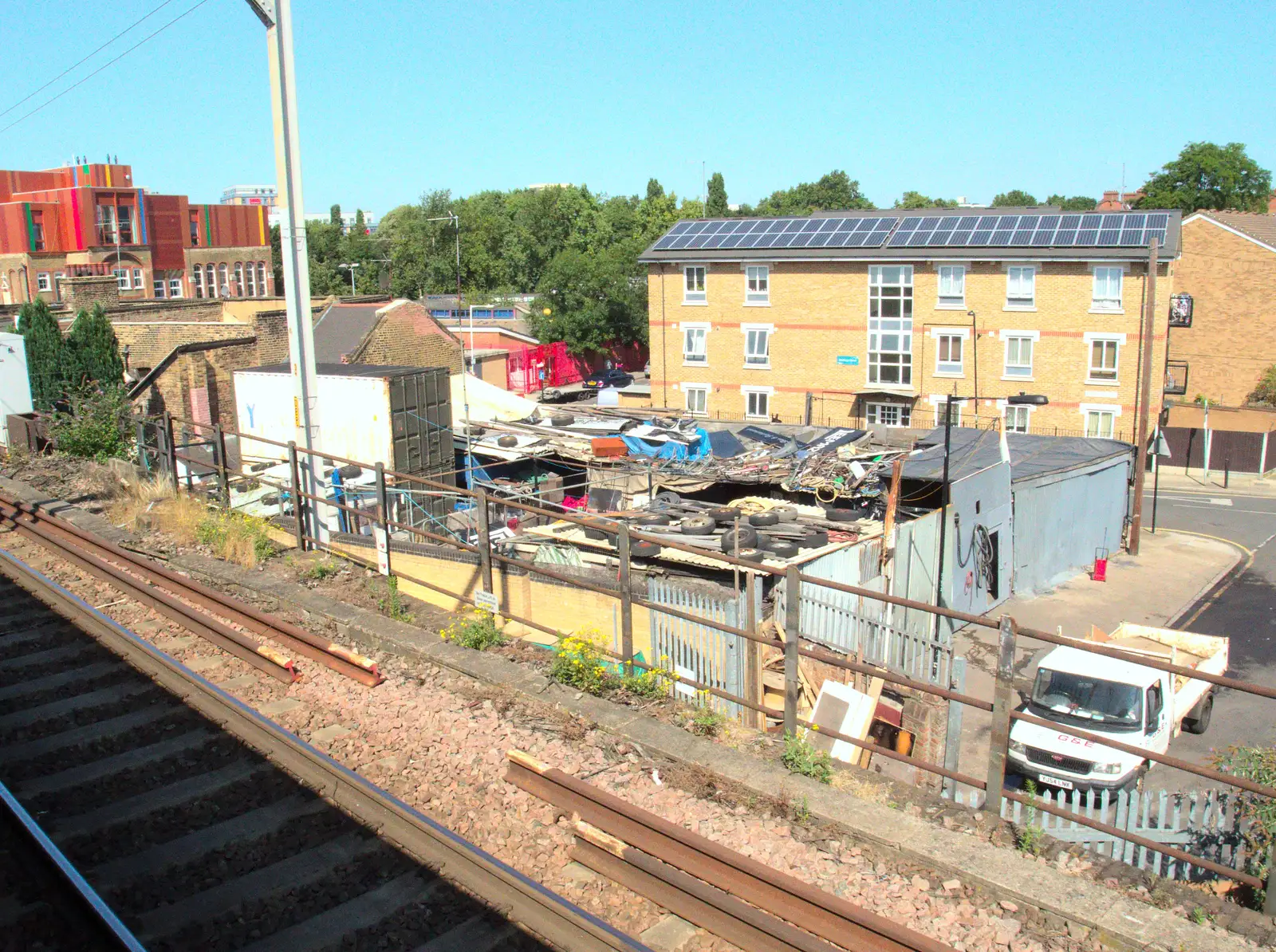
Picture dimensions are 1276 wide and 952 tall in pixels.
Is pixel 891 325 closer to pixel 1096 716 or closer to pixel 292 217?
pixel 1096 716

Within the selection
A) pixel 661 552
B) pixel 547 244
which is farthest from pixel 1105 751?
pixel 547 244

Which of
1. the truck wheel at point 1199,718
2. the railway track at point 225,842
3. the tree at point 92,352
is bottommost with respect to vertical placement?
the truck wheel at point 1199,718

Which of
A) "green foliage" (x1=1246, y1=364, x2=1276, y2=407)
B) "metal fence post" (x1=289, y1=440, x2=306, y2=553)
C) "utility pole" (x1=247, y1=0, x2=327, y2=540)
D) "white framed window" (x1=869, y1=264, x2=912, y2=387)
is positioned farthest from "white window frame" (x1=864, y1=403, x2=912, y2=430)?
"metal fence post" (x1=289, y1=440, x2=306, y2=553)

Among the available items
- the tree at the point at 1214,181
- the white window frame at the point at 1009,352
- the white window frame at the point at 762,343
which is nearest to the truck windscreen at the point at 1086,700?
the white window frame at the point at 1009,352

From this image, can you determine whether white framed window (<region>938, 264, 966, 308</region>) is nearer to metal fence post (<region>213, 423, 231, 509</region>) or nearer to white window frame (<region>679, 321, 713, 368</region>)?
white window frame (<region>679, 321, 713, 368</region>)

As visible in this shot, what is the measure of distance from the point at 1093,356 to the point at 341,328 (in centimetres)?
2675

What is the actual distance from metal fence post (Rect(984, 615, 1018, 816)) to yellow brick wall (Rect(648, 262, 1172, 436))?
31392 millimetres

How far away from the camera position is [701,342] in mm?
45188

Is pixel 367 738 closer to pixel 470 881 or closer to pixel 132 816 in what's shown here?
pixel 132 816

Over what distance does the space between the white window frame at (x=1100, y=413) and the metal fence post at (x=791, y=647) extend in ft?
114

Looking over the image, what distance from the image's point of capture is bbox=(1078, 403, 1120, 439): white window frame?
37.2 metres

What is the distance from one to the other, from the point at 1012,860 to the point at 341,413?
71.1 feet

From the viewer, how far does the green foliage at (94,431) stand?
16.6m

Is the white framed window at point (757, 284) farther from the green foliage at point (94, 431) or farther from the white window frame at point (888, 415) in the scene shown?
the green foliage at point (94, 431)
